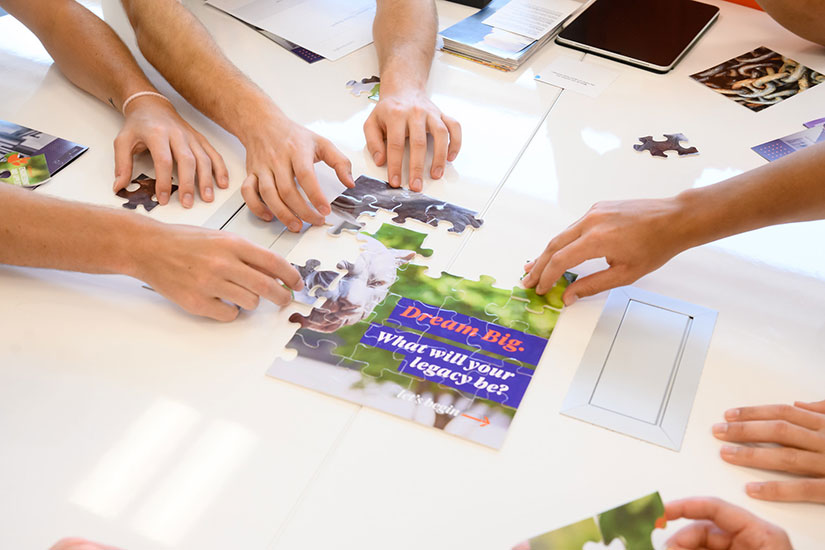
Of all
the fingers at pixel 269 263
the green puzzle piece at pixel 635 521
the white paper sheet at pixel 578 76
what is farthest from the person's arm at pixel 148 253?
the white paper sheet at pixel 578 76

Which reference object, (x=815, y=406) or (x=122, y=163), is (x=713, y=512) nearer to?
(x=815, y=406)

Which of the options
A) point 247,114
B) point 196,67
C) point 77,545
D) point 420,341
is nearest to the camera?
point 77,545

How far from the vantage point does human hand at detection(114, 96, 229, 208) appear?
1.51 metres

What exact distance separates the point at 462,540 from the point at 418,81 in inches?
45.2

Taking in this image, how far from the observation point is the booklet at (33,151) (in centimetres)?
155

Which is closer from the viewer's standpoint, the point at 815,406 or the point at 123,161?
the point at 815,406

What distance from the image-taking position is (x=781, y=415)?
1.09m

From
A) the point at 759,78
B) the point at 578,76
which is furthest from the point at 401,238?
the point at 759,78

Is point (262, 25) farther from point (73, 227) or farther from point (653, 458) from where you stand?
point (653, 458)

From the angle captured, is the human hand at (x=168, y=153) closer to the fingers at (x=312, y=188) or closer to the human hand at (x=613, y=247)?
the fingers at (x=312, y=188)

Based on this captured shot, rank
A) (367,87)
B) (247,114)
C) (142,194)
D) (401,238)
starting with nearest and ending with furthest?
(401,238) → (142,194) → (247,114) → (367,87)

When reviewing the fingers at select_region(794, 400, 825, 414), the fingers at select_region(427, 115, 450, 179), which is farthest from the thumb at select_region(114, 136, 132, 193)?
the fingers at select_region(794, 400, 825, 414)

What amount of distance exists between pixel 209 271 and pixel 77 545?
0.46 meters

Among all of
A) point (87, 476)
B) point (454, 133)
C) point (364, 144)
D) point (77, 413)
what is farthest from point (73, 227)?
point (454, 133)
